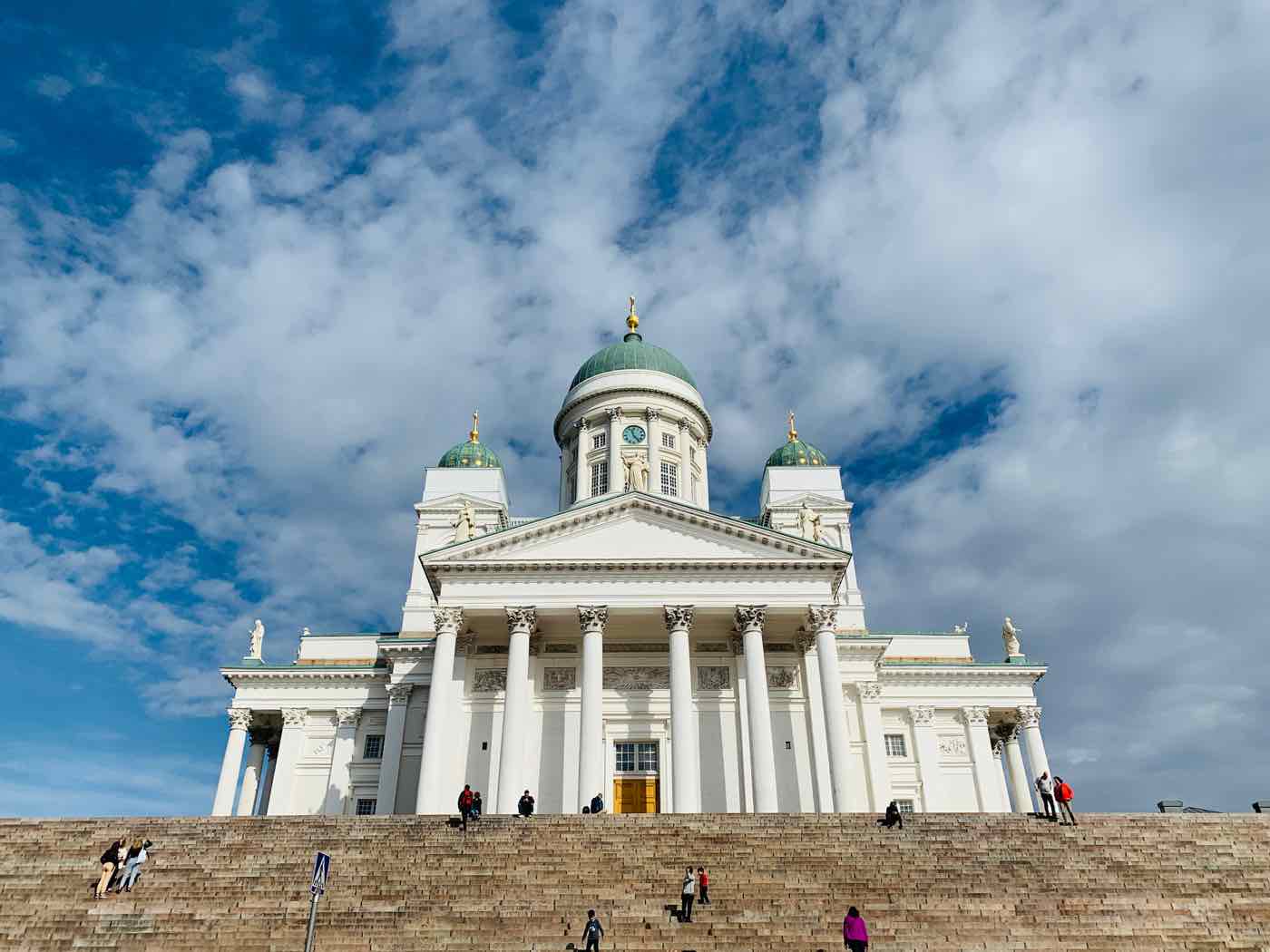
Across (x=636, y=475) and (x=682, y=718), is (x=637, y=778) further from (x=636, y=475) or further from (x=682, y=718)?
(x=636, y=475)

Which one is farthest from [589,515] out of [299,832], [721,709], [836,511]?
[836,511]

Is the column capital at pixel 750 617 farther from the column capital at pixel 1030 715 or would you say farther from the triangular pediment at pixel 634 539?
the column capital at pixel 1030 715

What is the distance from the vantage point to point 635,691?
31516 mm

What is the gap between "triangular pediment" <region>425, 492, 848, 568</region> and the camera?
29.7 meters

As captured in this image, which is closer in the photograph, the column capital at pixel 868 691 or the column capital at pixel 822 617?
the column capital at pixel 822 617

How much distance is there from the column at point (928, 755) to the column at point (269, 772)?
25.8 meters

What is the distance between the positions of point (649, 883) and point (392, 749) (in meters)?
20.5

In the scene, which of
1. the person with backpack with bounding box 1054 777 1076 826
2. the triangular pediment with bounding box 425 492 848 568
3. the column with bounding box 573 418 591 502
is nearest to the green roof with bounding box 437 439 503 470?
the column with bounding box 573 418 591 502

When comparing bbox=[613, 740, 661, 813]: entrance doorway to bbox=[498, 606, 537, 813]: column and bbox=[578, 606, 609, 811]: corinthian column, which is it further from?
bbox=[498, 606, 537, 813]: column

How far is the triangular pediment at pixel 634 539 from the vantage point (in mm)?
29719

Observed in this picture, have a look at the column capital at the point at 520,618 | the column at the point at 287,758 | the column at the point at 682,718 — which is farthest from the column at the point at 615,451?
the column at the point at 287,758

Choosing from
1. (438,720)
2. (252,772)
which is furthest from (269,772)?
(438,720)

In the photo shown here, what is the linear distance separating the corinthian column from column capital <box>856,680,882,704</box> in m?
10.5

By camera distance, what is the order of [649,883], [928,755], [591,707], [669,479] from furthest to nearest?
[669,479]
[928,755]
[591,707]
[649,883]
